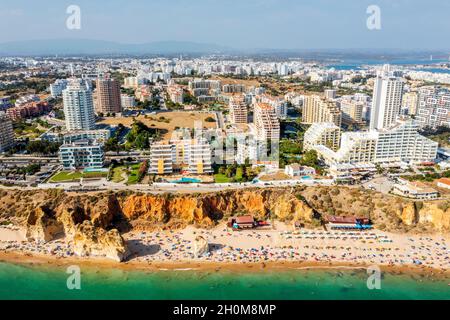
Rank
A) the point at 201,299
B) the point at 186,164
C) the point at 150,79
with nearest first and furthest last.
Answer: the point at 201,299
the point at 186,164
the point at 150,79

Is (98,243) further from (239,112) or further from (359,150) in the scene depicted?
(239,112)


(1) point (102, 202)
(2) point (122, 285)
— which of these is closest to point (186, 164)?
(1) point (102, 202)

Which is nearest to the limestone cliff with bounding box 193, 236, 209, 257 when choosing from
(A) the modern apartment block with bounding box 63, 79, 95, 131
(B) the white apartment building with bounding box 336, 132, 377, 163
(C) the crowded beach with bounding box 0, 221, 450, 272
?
(C) the crowded beach with bounding box 0, 221, 450, 272

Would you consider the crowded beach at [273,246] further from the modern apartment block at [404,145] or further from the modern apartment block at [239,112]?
the modern apartment block at [239,112]

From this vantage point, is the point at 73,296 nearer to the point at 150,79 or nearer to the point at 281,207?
the point at 281,207

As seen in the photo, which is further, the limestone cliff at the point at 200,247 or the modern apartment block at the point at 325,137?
the modern apartment block at the point at 325,137

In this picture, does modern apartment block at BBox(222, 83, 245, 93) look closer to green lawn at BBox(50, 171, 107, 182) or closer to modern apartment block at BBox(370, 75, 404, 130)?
modern apartment block at BBox(370, 75, 404, 130)

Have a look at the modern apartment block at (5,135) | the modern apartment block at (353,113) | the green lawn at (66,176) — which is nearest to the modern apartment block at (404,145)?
the modern apartment block at (353,113)
